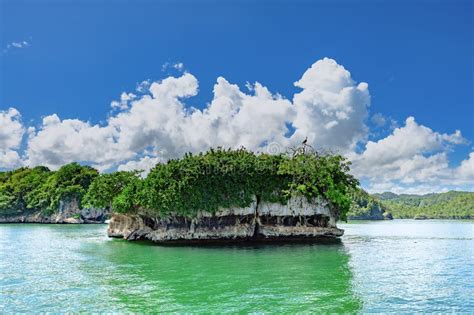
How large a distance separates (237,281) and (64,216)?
7735 centimetres

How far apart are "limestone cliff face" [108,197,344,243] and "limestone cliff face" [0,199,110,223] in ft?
171

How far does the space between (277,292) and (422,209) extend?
181779 millimetres

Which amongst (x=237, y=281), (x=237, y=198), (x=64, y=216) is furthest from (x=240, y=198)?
(x=64, y=216)

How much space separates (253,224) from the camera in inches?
1518

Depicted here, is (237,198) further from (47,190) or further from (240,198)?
(47,190)

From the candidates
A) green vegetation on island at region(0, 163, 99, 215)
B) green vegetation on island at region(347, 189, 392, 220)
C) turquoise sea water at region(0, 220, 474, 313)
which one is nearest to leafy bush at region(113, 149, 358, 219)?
turquoise sea water at region(0, 220, 474, 313)

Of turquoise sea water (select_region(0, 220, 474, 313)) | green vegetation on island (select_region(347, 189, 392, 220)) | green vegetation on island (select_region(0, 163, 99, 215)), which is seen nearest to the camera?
turquoise sea water (select_region(0, 220, 474, 313))

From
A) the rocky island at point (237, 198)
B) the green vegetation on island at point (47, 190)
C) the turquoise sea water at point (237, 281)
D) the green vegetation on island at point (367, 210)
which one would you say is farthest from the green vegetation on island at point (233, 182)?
the green vegetation on island at point (367, 210)

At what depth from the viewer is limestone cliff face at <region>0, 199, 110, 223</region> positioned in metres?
86.8

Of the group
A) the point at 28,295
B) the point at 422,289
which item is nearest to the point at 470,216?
the point at 422,289

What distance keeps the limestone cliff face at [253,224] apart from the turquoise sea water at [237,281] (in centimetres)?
634

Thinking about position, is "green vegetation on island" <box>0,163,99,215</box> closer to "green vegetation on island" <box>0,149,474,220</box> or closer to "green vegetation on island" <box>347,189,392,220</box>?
"green vegetation on island" <box>0,149,474,220</box>

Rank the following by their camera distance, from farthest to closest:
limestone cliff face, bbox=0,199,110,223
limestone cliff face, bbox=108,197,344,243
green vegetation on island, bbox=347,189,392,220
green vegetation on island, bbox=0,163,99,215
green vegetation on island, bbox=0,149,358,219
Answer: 1. green vegetation on island, bbox=347,189,392,220
2. limestone cliff face, bbox=0,199,110,223
3. green vegetation on island, bbox=0,163,99,215
4. limestone cliff face, bbox=108,197,344,243
5. green vegetation on island, bbox=0,149,358,219

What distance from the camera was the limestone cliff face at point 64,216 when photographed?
8682cm
